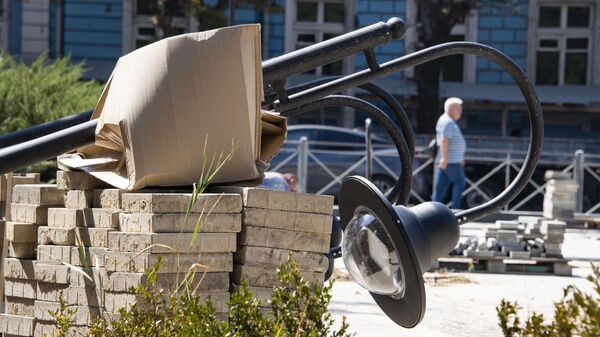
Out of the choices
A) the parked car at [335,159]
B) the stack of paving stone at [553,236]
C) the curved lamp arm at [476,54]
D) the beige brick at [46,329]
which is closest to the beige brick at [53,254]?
the beige brick at [46,329]

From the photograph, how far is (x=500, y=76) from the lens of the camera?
33375 millimetres

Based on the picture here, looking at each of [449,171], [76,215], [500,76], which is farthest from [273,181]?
[500,76]

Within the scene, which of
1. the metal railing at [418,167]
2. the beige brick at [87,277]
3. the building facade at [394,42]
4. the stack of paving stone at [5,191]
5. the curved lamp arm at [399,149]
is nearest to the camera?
the beige brick at [87,277]

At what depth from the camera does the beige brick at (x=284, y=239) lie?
12.8ft

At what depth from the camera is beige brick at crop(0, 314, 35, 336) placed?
417 cm

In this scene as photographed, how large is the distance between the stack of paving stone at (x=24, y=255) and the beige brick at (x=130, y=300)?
46 cm

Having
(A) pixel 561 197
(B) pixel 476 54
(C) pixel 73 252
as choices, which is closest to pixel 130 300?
(C) pixel 73 252

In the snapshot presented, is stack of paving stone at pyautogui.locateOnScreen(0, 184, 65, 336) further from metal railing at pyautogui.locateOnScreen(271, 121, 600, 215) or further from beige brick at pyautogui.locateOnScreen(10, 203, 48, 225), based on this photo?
metal railing at pyautogui.locateOnScreen(271, 121, 600, 215)

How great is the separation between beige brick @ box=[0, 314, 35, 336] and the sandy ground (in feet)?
7.63

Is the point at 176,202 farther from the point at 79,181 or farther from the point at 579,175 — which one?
the point at 579,175

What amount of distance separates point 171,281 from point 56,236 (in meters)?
0.57

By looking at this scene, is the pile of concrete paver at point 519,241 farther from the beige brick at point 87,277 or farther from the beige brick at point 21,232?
the beige brick at point 87,277

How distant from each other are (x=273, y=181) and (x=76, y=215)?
Result: 4.45 m

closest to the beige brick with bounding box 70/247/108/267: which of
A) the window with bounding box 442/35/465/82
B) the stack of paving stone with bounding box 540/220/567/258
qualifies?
the stack of paving stone with bounding box 540/220/567/258
